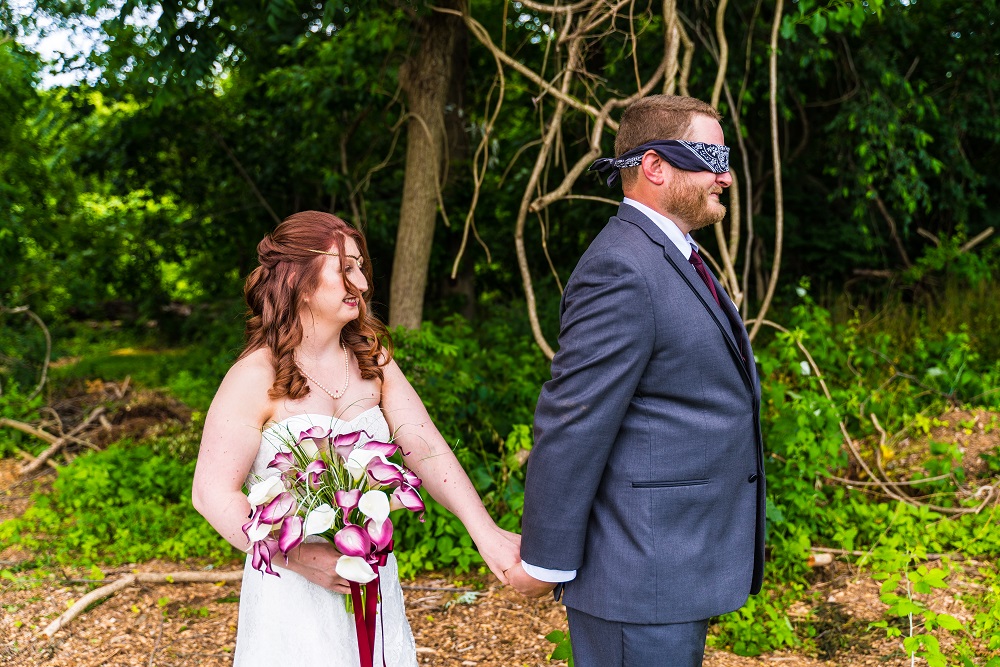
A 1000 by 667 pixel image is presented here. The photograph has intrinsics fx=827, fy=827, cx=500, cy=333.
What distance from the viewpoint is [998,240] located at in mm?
8117

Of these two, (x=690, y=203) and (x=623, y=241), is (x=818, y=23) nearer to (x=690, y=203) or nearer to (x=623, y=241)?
(x=690, y=203)

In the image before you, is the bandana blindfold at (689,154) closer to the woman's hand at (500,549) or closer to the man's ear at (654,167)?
the man's ear at (654,167)

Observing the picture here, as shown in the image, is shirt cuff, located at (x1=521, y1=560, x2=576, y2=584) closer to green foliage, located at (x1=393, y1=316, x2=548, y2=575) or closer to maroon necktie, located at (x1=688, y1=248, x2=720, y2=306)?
maroon necktie, located at (x1=688, y1=248, x2=720, y2=306)

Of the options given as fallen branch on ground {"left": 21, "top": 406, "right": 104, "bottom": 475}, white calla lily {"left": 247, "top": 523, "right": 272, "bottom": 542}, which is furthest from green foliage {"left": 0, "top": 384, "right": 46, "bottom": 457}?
white calla lily {"left": 247, "top": 523, "right": 272, "bottom": 542}

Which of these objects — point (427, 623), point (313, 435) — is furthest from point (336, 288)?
point (427, 623)

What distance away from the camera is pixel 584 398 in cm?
185

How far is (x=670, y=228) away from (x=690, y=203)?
9cm

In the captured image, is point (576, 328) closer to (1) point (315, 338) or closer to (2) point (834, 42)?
(1) point (315, 338)

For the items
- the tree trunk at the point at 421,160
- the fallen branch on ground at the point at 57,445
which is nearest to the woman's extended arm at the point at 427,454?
the tree trunk at the point at 421,160

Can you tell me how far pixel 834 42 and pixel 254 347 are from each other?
22.3ft

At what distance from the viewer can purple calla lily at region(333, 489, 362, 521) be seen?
5.83 feet

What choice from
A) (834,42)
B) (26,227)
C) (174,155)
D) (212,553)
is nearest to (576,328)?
(212,553)

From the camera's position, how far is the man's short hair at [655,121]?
6.66 ft

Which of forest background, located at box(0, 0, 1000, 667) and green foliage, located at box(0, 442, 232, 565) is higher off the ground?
forest background, located at box(0, 0, 1000, 667)
